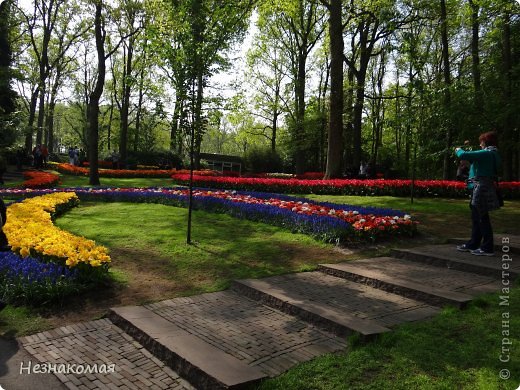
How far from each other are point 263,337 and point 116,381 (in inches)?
51.3

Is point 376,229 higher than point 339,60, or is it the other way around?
point 339,60

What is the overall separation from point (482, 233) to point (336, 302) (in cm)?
322

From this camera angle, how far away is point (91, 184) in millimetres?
18984

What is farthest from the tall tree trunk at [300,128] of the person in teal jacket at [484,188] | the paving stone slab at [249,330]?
the paving stone slab at [249,330]

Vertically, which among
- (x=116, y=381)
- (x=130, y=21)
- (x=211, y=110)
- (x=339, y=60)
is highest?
(x=130, y=21)

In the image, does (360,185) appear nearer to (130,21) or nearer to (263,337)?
(263,337)

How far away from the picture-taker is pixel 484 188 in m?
6.32

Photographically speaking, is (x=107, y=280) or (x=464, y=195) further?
(x=464, y=195)

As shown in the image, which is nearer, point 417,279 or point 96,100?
point 417,279

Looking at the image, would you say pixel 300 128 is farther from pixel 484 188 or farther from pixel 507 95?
pixel 484 188

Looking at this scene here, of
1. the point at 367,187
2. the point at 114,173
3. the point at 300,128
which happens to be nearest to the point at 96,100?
the point at 114,173

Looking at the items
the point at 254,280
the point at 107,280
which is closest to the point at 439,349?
the point at 254,280

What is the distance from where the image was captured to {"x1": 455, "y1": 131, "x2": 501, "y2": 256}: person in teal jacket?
6.27 metres

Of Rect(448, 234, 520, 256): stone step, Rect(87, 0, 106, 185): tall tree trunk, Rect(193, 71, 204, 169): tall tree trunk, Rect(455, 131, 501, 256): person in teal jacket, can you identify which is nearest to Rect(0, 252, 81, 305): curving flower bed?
Rect(193, 71, 204, 169): tall tree trunk
